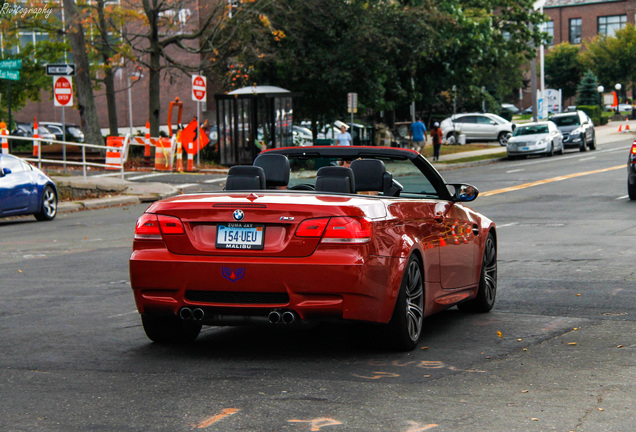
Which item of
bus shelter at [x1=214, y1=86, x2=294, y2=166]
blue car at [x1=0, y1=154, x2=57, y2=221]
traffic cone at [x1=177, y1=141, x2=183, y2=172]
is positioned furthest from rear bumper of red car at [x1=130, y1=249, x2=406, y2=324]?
bus shelter at [x1=214, y1=86, x2=294, y2=166]

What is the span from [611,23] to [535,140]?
79130 millimetres

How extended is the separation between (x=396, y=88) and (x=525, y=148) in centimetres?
614

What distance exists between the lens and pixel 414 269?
695cm

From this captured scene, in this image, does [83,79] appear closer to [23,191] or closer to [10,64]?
[10,64]

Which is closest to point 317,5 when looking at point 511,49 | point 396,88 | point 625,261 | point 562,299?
point 396,88

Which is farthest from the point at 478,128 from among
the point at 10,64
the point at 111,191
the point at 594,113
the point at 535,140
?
the point at 10,64

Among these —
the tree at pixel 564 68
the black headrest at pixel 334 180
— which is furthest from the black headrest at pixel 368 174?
the tree at pixel 564 68

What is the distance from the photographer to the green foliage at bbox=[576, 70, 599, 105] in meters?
90.5

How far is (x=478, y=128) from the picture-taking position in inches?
2195

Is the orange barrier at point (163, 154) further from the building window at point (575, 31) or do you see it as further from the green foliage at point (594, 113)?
the building window at point (575, 31)

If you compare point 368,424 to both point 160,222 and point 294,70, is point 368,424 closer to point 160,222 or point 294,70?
point 160,222

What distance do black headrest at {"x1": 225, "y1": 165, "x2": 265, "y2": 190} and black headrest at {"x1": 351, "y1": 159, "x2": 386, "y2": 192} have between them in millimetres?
742

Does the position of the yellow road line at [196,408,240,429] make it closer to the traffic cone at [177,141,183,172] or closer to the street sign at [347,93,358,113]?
the traffic cone at [177,141,183,172]

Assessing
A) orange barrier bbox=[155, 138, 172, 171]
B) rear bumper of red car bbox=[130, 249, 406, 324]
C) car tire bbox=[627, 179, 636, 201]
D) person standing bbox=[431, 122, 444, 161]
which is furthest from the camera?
person standing bbox=[431, 122, 444, 161]
